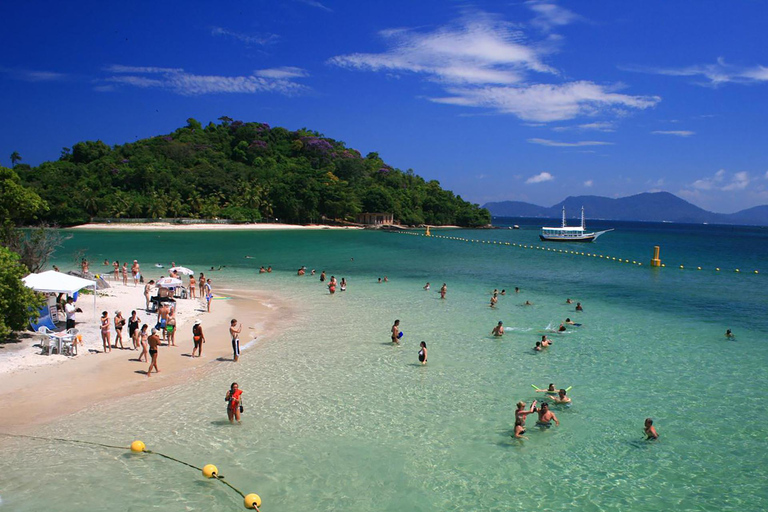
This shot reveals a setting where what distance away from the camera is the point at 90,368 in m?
15.2

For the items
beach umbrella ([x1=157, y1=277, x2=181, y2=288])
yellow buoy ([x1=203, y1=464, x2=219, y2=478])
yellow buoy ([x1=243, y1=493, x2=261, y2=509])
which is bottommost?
yellow buoy ([x1=243, y1=493, x2=261, y2=509])

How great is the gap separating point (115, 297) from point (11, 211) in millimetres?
7116

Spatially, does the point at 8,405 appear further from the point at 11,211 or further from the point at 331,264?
the point at 331,264

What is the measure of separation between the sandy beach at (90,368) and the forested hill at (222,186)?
265 feet

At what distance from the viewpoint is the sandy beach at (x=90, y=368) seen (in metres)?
12.5

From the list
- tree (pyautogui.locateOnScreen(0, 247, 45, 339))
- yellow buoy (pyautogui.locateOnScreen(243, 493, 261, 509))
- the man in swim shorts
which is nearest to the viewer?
yellow buoy (pyautogui.locateOnScreen(243, 493, 261, 509))

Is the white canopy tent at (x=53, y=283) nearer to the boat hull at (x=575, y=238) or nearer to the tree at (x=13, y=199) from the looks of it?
the tree at (x=13, y=199)

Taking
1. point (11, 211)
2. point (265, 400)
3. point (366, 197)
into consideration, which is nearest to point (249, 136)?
point (366, 197)

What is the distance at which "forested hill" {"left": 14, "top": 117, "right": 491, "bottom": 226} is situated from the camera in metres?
98.9

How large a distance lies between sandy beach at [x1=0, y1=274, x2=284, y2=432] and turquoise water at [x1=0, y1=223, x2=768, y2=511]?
0.66 meters

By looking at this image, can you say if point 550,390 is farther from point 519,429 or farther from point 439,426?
point 439,426

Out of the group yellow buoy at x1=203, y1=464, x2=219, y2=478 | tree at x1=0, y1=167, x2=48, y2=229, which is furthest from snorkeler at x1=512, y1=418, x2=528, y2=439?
tree at x1=0, y1=167, x2=48, y2=229

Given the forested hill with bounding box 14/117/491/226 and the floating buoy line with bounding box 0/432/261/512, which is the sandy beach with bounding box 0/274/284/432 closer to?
the floating buoy line with bounding box 0/432/261/512

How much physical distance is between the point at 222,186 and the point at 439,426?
343 ft
